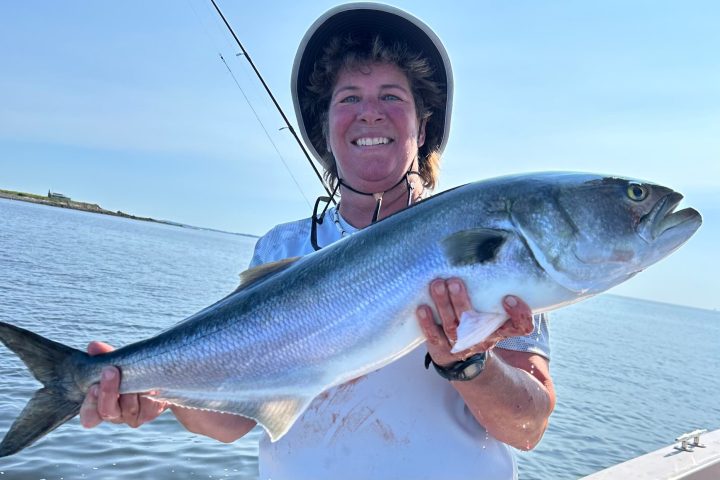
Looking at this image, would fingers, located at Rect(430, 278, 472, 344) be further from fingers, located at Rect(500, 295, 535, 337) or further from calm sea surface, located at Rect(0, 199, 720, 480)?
calm sea surface, located at Rect(0, 199, 720, 480)

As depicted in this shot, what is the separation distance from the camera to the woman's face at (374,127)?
3484 millimetres

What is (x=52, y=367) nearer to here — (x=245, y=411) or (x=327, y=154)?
(x=245, y=411)

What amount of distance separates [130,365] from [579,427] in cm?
1405

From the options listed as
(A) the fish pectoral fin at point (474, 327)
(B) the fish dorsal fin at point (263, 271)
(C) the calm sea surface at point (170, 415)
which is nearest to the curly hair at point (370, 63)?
(B) the fish dorsal fin at point (263, 271)

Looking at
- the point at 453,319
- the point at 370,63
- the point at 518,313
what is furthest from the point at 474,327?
the point at 370,63

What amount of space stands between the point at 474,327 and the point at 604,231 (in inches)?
28.7

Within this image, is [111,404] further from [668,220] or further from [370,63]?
[668,220]

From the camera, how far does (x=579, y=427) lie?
47.0 ft

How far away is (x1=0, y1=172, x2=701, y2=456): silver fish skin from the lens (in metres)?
2.44

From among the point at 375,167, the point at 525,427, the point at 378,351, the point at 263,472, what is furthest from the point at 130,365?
the point at 525,427

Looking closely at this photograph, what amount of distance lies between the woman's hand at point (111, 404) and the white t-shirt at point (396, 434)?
0.76 metres

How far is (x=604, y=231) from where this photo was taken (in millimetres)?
2465

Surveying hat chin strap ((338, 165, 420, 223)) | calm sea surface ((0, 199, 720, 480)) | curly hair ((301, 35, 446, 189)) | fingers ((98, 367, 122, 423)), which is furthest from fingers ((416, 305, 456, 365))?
calm sea surface ((0, 199, 720, 480))

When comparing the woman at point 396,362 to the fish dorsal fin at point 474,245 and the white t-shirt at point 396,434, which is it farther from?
the fish dorsal fin at point 474,245
